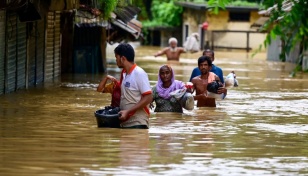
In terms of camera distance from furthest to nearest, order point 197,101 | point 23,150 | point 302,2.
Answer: point 197,101 → point 23,150 → point 302,2

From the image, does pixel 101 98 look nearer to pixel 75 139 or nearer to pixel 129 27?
pixel 75 139

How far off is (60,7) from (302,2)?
13.0 m

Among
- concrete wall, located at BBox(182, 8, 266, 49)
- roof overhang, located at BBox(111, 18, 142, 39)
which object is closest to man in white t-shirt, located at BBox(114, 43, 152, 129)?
roof overhang, located at BBox(111, 18, 142, 39)

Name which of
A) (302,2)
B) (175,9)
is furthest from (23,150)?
(175,9)

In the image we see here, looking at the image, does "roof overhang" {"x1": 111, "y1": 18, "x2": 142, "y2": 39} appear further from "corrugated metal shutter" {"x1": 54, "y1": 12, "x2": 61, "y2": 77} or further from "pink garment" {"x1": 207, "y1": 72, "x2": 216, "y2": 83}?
"pink garment" {"x1": 207, "y1": 72, "x2": 216, "y2": 83}

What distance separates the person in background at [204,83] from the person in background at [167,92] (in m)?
1.46

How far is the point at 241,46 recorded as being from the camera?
59.8 metres

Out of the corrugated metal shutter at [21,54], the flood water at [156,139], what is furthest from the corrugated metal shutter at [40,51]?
the flood water at [156,139]

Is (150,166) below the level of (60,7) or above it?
below

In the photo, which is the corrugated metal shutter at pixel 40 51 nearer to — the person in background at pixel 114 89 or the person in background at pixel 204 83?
the person in background at pixel 204 83

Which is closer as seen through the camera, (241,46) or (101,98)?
(101,98)

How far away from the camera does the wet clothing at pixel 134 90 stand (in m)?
13.0

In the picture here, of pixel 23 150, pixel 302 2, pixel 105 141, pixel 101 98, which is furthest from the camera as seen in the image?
pixel 101 98

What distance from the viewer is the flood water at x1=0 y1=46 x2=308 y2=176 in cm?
1069
